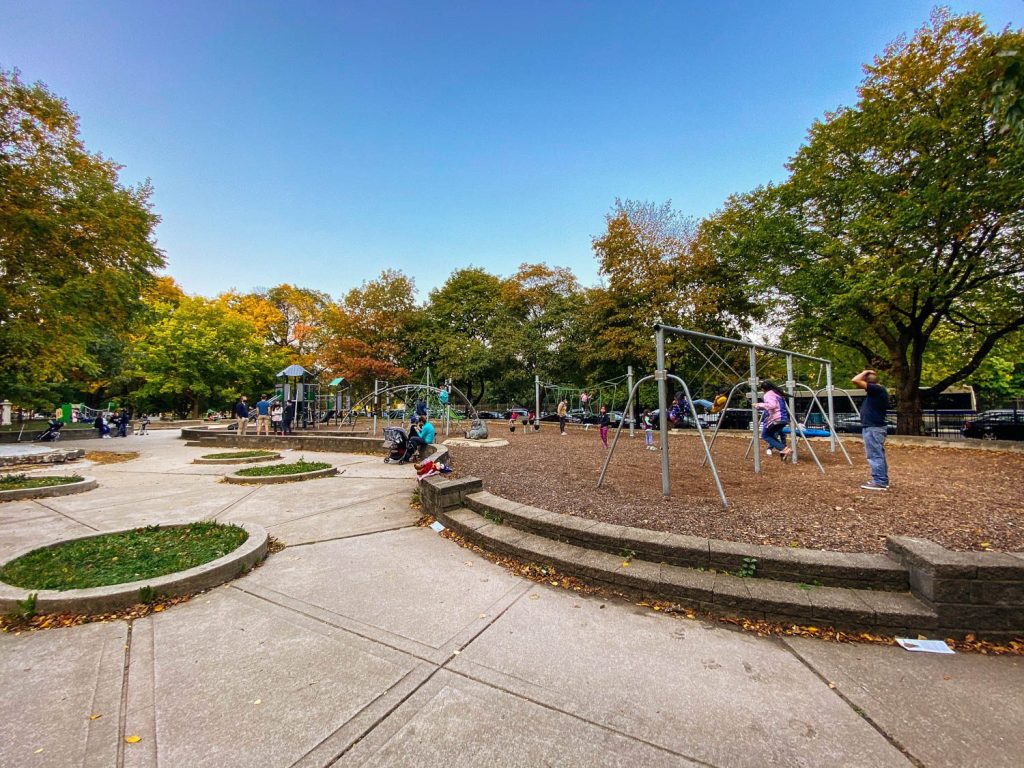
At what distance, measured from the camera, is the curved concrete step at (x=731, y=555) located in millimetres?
2967

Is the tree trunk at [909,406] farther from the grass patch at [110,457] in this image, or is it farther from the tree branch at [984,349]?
the grass patch at [110,457]

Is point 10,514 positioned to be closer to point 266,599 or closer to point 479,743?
point 266,599

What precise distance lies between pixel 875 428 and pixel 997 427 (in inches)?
660

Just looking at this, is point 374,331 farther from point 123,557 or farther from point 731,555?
point 731,555

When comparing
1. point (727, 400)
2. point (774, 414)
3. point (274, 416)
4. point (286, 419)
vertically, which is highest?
point (727, 400)

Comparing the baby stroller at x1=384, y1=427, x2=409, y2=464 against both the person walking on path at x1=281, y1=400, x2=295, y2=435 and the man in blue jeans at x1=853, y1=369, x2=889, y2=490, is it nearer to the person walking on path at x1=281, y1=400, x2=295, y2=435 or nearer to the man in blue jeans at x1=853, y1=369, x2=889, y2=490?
the person walking on path at x1=281, y1=400, x2=295, y2=435

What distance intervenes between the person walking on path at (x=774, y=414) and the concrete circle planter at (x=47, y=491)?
42.0ft

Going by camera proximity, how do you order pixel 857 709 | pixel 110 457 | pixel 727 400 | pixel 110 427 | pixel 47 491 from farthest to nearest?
pixel 110 427
pixel 110 457
pixel 727 400
pixel 47 491
pixel 857 709

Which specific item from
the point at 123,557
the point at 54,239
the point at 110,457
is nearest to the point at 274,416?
the point at 110,457

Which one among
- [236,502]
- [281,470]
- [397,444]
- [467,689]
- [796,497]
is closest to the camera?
[467,689]

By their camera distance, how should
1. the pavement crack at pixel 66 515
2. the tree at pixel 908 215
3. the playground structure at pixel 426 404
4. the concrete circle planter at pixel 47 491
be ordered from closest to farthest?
the pavement crack at pixel 66 515 < the concrete circle planter at pixel 47 491 < the tree at pixel 908 215 < the playground structure at pixel 426 404

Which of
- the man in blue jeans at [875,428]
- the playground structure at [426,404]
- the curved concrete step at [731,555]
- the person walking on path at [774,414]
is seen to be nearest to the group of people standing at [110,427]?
the playground structure at [426,404]

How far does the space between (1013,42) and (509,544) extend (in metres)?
5.00

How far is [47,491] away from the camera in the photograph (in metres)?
6.84
